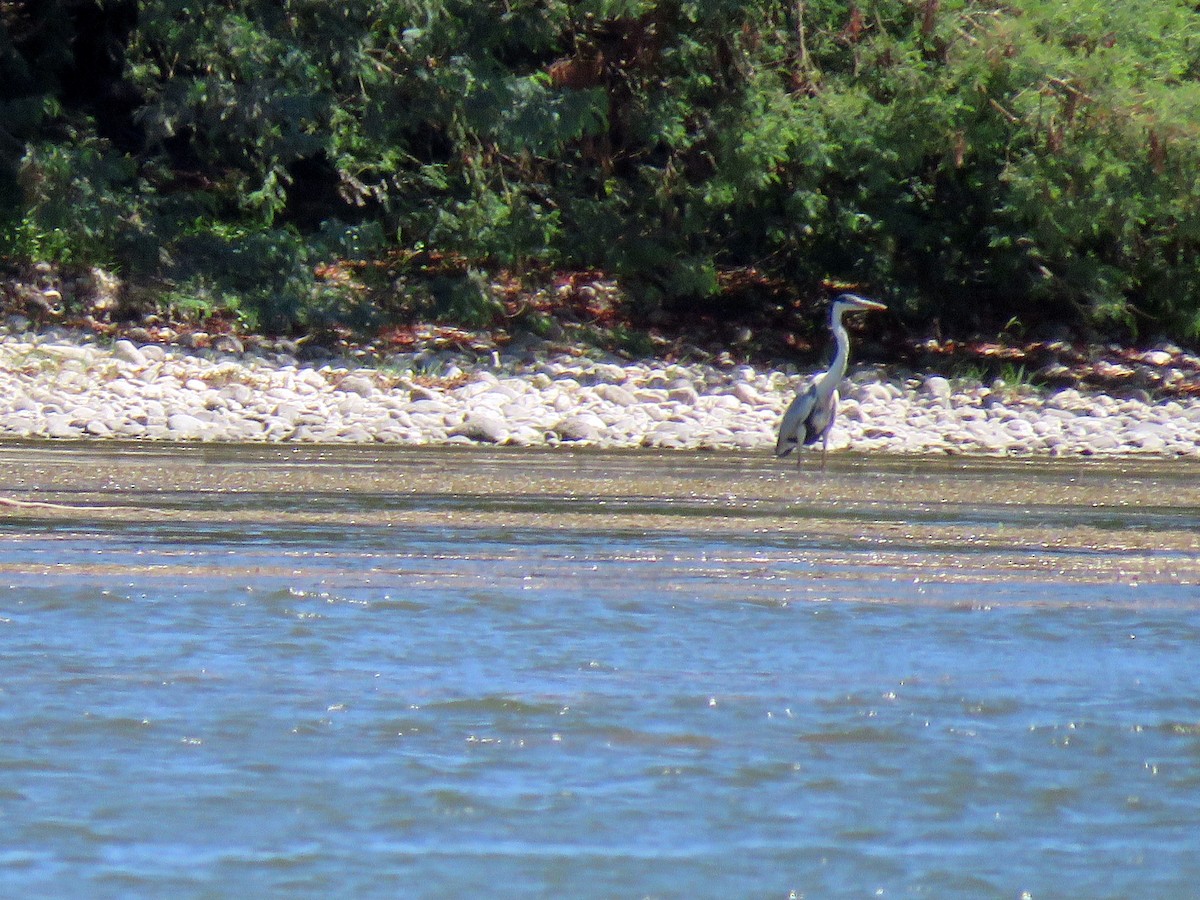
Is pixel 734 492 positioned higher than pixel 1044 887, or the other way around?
pixel 1044 887

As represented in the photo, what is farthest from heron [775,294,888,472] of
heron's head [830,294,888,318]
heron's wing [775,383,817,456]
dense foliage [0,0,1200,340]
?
dense foliage [0,0,1200,340]

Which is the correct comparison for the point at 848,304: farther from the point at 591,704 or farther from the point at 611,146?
the point at 591,704

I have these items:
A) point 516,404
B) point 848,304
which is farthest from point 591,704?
point 516,404

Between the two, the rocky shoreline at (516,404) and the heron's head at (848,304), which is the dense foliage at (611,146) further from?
the heron's head at (848,304)

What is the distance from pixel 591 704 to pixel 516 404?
561 inches

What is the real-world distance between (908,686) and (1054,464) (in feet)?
37.8

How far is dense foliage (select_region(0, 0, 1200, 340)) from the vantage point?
910 inches

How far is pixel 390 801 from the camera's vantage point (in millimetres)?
5547

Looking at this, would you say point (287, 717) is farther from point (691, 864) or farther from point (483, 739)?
point (691, 864)

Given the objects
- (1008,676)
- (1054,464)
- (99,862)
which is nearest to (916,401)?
(1054,464)

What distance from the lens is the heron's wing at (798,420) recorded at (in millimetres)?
16719

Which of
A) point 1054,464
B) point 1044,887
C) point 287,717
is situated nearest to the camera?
point 1044,887

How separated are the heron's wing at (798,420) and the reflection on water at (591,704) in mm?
3701

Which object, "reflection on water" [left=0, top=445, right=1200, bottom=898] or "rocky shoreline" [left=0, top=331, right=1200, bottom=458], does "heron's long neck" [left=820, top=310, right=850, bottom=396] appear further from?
"reflection on water" [left=0, top=445, right=1200, bottom=898]
